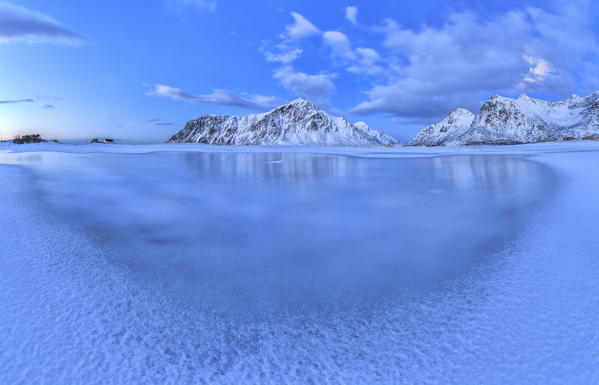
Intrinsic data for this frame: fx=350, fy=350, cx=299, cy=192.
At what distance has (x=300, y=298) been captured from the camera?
3541 mm

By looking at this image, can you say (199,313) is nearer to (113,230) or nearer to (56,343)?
(56,343)

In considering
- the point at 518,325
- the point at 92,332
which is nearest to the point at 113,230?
the point at 92,332

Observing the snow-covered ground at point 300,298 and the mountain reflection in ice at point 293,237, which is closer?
the snow-covered ground at point 300,298

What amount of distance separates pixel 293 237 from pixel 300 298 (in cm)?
226

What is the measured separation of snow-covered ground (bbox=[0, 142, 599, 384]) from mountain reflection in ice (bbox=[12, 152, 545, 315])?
3 cm

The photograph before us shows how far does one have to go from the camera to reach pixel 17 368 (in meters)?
2.43

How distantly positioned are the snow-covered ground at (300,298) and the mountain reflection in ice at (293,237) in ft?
0.11

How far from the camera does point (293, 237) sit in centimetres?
578

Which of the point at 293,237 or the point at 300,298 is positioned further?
the point at 293,237

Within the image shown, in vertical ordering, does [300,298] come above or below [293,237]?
below

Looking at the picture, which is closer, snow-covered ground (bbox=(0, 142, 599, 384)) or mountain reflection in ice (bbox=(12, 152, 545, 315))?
snow-covered ground (bbox=(0, 142, 599, 384))

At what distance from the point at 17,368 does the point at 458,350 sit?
3.16m

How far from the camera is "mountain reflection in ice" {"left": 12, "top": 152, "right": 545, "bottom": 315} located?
379 cm

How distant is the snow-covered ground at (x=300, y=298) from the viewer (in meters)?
2.48
